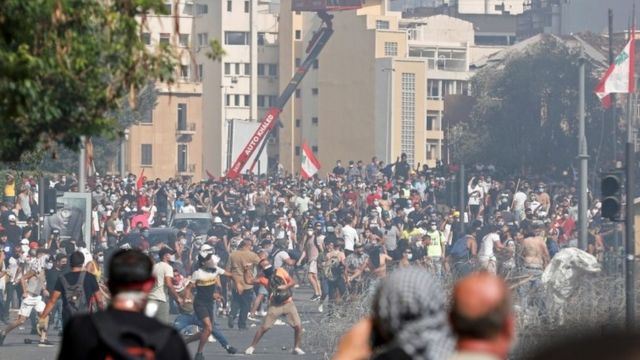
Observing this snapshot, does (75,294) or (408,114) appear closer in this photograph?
(75,294)

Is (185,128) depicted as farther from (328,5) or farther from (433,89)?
(433,89)

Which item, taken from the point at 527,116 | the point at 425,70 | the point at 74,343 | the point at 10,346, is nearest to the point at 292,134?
the point at 425,70

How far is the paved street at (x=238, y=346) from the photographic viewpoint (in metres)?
21.9

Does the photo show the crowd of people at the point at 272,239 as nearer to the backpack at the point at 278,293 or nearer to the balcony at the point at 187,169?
the backpack at the point at 278,293

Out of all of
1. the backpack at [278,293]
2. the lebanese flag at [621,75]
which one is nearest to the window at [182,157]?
the lebanese flag at [621,75]

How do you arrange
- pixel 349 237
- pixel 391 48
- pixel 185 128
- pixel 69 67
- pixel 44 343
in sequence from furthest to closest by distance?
pixel 185 128
pixel 391 48
pixel 349 237
pixel 44 343
pixel 69 67

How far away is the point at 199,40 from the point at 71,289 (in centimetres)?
11032

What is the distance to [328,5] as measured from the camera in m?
111

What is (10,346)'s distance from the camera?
2377cm

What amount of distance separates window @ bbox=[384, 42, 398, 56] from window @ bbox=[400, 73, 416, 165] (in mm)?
3508

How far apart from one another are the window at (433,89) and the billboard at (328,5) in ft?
35.7

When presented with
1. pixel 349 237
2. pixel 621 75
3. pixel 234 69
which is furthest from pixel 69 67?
pixel 234 69

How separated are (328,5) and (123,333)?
10597 centimetres

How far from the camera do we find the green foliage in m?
77.6
